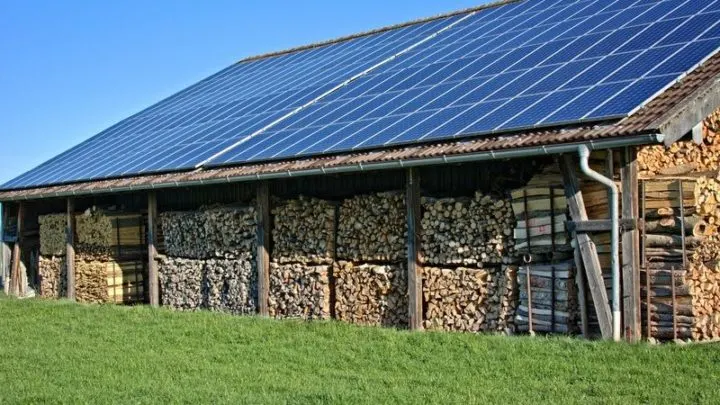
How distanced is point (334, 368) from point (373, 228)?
156 inches

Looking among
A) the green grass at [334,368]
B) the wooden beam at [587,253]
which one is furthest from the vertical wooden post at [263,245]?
the wooden beam at [587,253]

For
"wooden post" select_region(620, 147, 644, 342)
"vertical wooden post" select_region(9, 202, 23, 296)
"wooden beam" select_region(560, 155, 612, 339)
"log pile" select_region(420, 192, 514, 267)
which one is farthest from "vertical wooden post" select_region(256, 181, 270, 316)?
"vertical wooden post" select_region(9, 202, 23, 296)

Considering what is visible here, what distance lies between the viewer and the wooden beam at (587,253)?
12320 millimetres

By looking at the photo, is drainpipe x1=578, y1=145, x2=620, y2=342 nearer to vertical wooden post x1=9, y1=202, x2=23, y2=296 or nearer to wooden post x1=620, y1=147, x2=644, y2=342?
wooden post x1=620, y1=147, x2=644, y2=342

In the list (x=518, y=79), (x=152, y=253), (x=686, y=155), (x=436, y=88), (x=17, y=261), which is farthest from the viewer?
(x=17, y=261)

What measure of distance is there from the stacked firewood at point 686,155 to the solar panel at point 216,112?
8.75 metres

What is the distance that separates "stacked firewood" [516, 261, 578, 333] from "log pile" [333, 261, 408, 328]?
2.25 metres

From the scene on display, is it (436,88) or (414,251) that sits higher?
(436,88)

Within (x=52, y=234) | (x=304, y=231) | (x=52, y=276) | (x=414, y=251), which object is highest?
(x=304, y=231)

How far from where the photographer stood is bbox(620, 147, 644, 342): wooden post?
40.0 feet

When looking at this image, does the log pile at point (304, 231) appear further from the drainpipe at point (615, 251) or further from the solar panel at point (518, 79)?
the drainpipe at point (615, 251)

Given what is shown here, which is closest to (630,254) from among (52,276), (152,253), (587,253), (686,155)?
(587,253)

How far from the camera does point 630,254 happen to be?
12.2 m

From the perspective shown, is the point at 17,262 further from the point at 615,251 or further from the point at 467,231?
the point at 615,251
